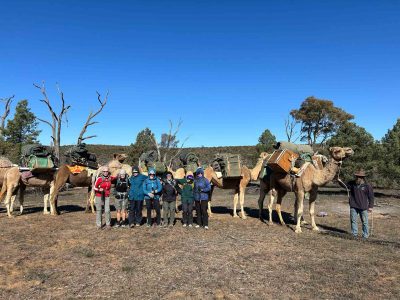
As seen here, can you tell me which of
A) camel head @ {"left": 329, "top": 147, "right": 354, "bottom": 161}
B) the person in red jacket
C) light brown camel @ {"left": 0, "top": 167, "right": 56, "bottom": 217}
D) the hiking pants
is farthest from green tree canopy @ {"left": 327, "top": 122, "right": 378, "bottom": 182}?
light brown camel @ {"left": 0, "top": 167, "right": 56, "bottom": 217}

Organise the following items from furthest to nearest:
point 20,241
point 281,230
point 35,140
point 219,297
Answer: point 35,140, point 281,230, point 20,241, point 219,297

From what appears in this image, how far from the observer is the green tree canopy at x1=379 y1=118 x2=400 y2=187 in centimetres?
2231

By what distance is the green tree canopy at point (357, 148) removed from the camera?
22312 millimetres

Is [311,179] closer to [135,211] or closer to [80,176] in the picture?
[135,211]

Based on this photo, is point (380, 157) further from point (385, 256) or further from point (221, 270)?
point (221, 270)

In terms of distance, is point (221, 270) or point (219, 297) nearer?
point (219, 297)

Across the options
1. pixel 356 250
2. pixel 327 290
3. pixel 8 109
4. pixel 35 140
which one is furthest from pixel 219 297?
pixel 8 109

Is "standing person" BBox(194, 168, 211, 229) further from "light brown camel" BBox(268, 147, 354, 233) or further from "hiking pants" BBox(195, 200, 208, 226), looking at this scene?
"light brown camel" BBox(268, 147, 354, 233)

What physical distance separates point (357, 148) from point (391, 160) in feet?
8.19

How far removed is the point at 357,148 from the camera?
74.6 feet

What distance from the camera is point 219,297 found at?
5.38 metres

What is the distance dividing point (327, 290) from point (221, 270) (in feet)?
6.85

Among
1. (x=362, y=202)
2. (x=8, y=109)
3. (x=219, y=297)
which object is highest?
(x=8, y=109)

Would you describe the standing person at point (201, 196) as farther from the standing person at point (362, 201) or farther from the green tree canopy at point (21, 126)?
the green tree canopy at point (21, 126)
